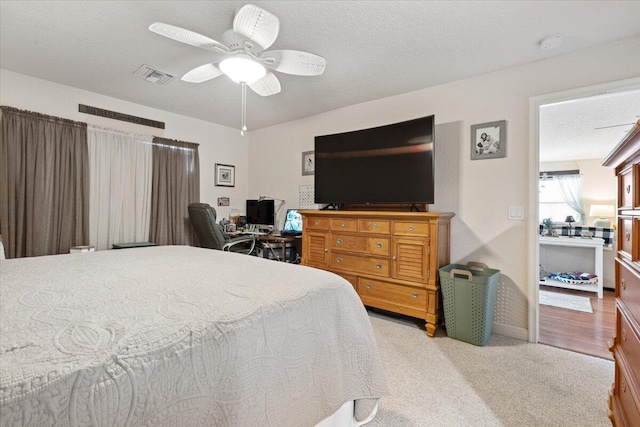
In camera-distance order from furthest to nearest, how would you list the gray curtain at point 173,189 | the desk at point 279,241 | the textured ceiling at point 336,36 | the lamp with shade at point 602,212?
the lamp with shade at point 602,212 < the gray curtain at point 173,189 < the desk at point 279,241 < the textured ceiling at point 336,36

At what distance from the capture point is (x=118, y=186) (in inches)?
140

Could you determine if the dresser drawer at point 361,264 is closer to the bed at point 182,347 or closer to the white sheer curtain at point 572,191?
the bed at point 182,347

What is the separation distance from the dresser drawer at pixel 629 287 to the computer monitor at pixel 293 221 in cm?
324

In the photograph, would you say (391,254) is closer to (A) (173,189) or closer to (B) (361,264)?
(B) (361,264)

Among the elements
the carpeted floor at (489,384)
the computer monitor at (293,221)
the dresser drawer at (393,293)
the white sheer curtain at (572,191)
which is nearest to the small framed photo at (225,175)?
the computer monitor at (293,221)

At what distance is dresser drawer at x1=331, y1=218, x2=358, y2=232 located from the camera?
3090 millimetres

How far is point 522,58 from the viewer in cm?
247

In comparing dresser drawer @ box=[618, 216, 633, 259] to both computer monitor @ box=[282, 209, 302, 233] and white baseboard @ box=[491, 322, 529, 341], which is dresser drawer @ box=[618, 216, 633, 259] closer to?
white baseboard @ box=[491, 322, 529, 341]

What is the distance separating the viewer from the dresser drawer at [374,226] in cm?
288

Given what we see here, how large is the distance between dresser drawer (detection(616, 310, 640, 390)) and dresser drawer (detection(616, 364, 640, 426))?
0.23ft

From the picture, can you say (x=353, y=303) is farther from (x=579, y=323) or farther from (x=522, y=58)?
(x=579, y=323)

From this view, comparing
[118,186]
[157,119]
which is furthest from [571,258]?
[118,186]

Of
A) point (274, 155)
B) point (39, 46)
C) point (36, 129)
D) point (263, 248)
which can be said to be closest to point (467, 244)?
point (263, 248)

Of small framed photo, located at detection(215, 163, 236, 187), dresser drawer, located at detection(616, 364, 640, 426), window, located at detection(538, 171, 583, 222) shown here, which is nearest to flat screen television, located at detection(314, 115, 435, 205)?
dresser drawer, located at detection(616, 364, 640, 426)
